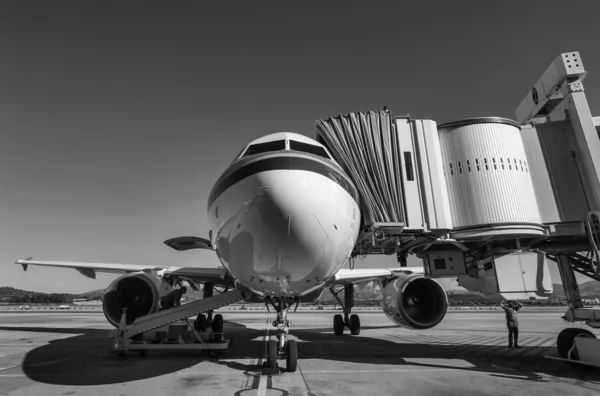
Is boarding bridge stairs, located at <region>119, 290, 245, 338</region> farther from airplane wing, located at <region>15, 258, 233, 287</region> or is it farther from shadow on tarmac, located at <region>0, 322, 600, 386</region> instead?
airplane wing, located at <region>15, 258, 233, 287</region>

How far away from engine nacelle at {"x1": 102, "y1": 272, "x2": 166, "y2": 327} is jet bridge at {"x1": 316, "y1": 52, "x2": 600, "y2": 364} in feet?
20.2

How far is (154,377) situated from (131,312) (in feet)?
14.0

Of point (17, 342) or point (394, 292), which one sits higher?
point (394, 292)

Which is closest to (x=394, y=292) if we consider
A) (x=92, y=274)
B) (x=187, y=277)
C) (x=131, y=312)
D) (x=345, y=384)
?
(x=345, y=384)

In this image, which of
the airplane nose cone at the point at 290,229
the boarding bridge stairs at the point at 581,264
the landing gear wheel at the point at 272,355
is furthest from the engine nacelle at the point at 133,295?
the boarding bridge stairs at the point at 581,264

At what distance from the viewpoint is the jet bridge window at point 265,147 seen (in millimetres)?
5590

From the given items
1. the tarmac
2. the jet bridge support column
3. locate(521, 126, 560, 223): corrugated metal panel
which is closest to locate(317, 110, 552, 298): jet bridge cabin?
locate(521, 126, 560, 223): corrugated metal panel

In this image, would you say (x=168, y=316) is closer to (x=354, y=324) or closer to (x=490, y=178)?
(x=490, y=178)

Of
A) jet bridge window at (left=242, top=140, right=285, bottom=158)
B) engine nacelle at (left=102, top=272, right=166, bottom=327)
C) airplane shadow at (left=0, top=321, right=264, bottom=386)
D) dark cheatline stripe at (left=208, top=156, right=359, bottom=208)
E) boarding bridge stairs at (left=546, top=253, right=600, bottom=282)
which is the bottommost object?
airplane shadow at (left=0, top=321, right=264, bottom=386)

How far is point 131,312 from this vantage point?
33.4 feet

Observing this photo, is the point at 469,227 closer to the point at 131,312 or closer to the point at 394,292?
the point at 394,292

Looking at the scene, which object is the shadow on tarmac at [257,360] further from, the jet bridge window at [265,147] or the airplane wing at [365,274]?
the jet bridge window at [265,147]

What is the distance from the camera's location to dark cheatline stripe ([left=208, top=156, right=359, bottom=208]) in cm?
469

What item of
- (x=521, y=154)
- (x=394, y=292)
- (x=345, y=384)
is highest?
(x=521, y=154)
